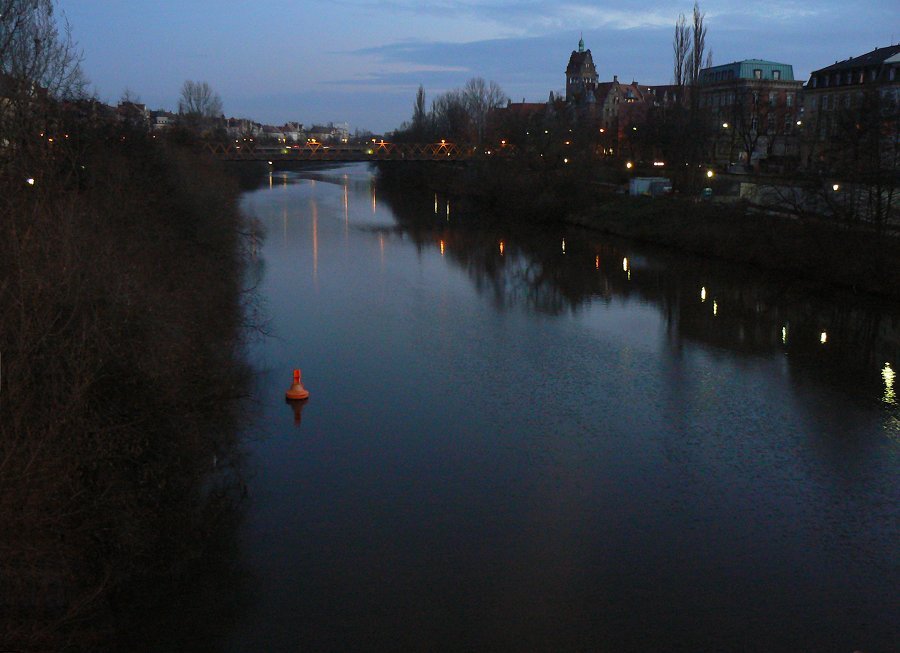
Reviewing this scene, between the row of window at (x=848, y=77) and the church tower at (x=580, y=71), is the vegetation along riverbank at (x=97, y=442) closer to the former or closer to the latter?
the row of window at (x=848, y=77)

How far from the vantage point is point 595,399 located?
385 inches

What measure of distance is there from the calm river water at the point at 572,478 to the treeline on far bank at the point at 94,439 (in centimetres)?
63

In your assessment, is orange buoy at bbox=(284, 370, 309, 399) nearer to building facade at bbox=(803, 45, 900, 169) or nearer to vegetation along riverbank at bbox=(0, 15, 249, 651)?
vegetation along riverbank at bbox=(0, 15, 249, 651)

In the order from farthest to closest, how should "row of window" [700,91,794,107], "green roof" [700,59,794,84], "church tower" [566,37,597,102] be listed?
"church tower" [566,37,597,102] < "green roof" [700,59,794,84] < "row of window" [700,91,794,107]

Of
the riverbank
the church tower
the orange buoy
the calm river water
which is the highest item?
the church tower

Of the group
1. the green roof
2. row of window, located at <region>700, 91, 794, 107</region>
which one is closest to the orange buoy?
row of window, located at <region>700, 91, 794, 107</region>

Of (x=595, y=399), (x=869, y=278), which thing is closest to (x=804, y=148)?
(x=869, y=278)

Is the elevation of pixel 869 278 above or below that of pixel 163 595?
above

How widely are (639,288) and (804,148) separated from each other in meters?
19.4

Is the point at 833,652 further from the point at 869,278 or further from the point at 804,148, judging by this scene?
the point at 804,148

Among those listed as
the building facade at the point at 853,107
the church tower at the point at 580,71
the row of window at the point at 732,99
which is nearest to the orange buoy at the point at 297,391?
the building facade at the point at 853,107

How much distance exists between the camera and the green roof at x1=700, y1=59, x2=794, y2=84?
143 ft

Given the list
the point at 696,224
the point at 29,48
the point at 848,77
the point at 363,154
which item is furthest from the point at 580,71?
the point at 29,48

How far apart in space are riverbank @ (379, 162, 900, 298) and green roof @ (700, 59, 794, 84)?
14556 mm
